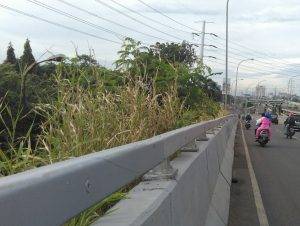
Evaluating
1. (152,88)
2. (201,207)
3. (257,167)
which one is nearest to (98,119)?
(201,207)

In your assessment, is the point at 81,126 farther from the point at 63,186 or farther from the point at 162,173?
the point at 63,186

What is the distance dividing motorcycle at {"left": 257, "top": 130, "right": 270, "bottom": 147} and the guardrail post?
77.8ft

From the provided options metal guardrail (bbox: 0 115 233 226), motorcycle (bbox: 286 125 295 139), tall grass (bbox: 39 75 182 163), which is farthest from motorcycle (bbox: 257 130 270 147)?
metal guardrail (bbox: 0 115 233 226)

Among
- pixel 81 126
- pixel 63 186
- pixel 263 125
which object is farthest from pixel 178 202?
pixel 263 125

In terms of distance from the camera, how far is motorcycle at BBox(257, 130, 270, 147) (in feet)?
93.3

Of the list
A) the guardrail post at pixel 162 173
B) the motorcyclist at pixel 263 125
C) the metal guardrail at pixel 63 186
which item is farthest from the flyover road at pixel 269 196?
the motorcyclist at pixel 263 125

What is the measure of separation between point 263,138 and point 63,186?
2683 centimetres

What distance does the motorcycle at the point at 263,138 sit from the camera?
28.4 m

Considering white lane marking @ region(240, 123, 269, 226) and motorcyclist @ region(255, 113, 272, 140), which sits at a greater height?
motorcyclist @ region(255, 113, 272, 140)

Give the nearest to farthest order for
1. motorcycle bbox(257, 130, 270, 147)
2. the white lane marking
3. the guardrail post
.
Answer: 1. the guardrail post
2. the white lane marking
3. motorcycle bbox(257, 130, 270, 147)

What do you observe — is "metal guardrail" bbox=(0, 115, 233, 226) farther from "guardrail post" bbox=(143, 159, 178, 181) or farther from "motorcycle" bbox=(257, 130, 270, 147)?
"motorcycle" bbox=(257, 130, 270, 147)

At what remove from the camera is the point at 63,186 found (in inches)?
92.6

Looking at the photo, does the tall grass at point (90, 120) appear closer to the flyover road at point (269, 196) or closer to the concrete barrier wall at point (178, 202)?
the concrete barrier wall at point (178, 202)

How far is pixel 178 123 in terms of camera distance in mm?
10062
